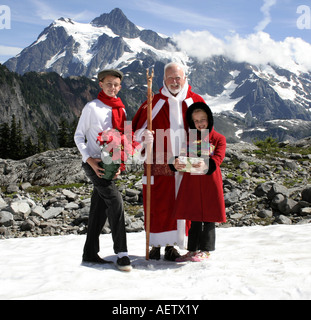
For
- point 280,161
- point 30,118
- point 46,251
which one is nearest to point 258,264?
point 46,251

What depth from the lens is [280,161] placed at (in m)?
17.9

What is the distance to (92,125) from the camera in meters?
5.13

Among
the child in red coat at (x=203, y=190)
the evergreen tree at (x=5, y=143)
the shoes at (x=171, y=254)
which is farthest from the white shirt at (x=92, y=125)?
the evergreen tree at (x=5, y=143)

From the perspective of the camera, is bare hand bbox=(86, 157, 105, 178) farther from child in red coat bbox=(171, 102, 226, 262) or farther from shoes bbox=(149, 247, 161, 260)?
shoes bbox=(149, 247, 161, 260)

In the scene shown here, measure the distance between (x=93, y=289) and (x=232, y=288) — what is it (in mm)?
Answer: 1729

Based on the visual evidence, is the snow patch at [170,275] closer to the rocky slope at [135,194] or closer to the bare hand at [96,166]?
the bare hand at [96,166]

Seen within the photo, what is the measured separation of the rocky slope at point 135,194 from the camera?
399 inches

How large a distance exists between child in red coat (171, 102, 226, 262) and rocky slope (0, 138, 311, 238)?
4.39 meters

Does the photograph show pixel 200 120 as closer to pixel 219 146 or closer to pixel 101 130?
pixel 219 146

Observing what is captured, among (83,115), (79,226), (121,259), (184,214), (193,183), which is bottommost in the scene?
(79,226)

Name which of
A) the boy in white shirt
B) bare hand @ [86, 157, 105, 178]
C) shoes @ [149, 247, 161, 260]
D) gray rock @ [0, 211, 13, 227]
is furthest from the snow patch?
gray rock @ [0, 211, 13, 227]

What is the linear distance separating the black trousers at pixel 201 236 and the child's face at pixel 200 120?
1.52 m
